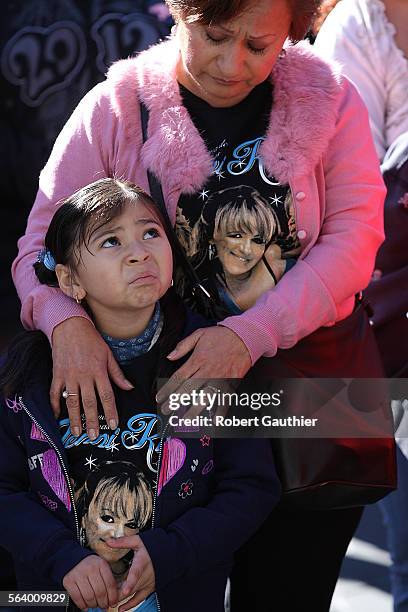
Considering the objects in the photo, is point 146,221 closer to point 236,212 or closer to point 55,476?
point 236,212

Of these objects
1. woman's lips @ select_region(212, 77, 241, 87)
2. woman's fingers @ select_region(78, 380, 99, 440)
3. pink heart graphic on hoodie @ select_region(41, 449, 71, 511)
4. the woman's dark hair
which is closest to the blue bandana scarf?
woman's fingers @ select_region(78, 380, 99, 440)

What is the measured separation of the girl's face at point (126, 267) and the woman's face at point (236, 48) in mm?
310

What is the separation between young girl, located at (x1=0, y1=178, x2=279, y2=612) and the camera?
1987 mm

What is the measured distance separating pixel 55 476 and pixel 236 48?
919 mm

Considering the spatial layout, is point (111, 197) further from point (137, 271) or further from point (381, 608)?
point (381, 608)

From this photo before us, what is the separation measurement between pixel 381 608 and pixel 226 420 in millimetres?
1298

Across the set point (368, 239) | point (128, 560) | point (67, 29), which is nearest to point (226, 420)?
point (128, 560)

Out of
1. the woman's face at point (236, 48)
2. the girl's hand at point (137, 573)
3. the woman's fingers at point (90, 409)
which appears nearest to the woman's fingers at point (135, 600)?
the girl's hand at point (137, 573)

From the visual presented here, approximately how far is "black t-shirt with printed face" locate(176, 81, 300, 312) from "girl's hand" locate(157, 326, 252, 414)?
0.13 m

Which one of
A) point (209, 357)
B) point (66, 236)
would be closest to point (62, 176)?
point (66, 236)

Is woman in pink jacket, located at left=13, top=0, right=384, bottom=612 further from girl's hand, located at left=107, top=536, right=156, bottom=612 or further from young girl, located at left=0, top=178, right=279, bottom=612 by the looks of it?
girl's hand, located at left=107, top=536, right=156, bottom=612

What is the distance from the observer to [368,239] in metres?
2.21

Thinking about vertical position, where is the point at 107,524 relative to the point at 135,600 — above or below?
above

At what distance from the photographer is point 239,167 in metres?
2.18
